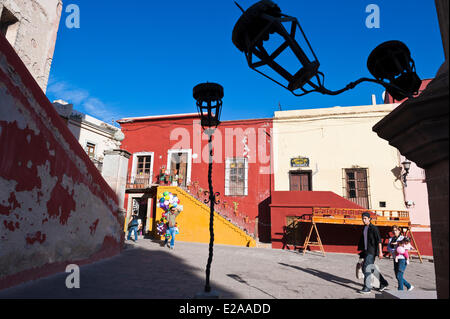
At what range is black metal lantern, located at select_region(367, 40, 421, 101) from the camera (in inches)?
98.7

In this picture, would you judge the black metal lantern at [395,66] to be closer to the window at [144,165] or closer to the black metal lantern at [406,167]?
the black metal lantern at [406,167]

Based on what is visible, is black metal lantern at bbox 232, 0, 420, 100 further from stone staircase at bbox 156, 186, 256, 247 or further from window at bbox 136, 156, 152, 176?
window at bbox 136, 156, 152, 176

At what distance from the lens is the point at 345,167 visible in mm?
15062

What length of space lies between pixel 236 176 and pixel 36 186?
12.8 m

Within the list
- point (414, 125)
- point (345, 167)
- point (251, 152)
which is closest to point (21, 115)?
point (414, 125)

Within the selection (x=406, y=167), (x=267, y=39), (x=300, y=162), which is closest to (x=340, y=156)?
(x=300, y=162)

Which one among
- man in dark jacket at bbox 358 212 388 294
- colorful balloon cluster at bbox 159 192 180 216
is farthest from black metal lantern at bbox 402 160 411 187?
colorful balloon cluster at bbox 159 192 180 216

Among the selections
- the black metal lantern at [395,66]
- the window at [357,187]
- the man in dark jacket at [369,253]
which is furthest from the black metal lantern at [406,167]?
the black metal lantern at [395,66]

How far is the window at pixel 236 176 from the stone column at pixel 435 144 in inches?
565

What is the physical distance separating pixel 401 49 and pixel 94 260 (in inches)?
270

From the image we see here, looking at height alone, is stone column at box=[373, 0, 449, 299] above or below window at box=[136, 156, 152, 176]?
below

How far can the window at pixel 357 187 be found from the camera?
14578 millimetres

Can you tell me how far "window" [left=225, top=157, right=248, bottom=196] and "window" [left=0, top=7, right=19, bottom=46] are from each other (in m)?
11.7
